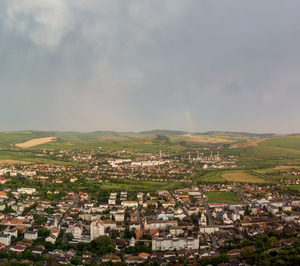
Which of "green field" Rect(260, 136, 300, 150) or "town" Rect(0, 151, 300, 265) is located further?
"green field" Rect(260, 136, 300, 150)

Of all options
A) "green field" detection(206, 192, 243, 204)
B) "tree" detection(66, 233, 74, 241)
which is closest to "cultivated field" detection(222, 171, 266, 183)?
"green field" detection(206, 192, 243, 204)

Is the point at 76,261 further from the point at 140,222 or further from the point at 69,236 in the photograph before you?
the point at 140,222

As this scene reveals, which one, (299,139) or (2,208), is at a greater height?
(299,139)

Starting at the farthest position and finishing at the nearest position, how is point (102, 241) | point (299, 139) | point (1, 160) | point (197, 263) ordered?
point (299, 139) < point (1, 160) < point (102, 241) < point (197, 263)

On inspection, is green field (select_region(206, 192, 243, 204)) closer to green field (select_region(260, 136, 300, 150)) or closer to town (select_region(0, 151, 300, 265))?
town (select_region(0, 151, 300, 265))

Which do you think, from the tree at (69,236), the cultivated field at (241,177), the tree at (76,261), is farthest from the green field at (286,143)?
the tree at (76,261)

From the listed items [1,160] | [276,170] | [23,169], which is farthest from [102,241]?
[1,160]

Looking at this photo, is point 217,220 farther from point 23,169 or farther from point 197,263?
point 23,169
